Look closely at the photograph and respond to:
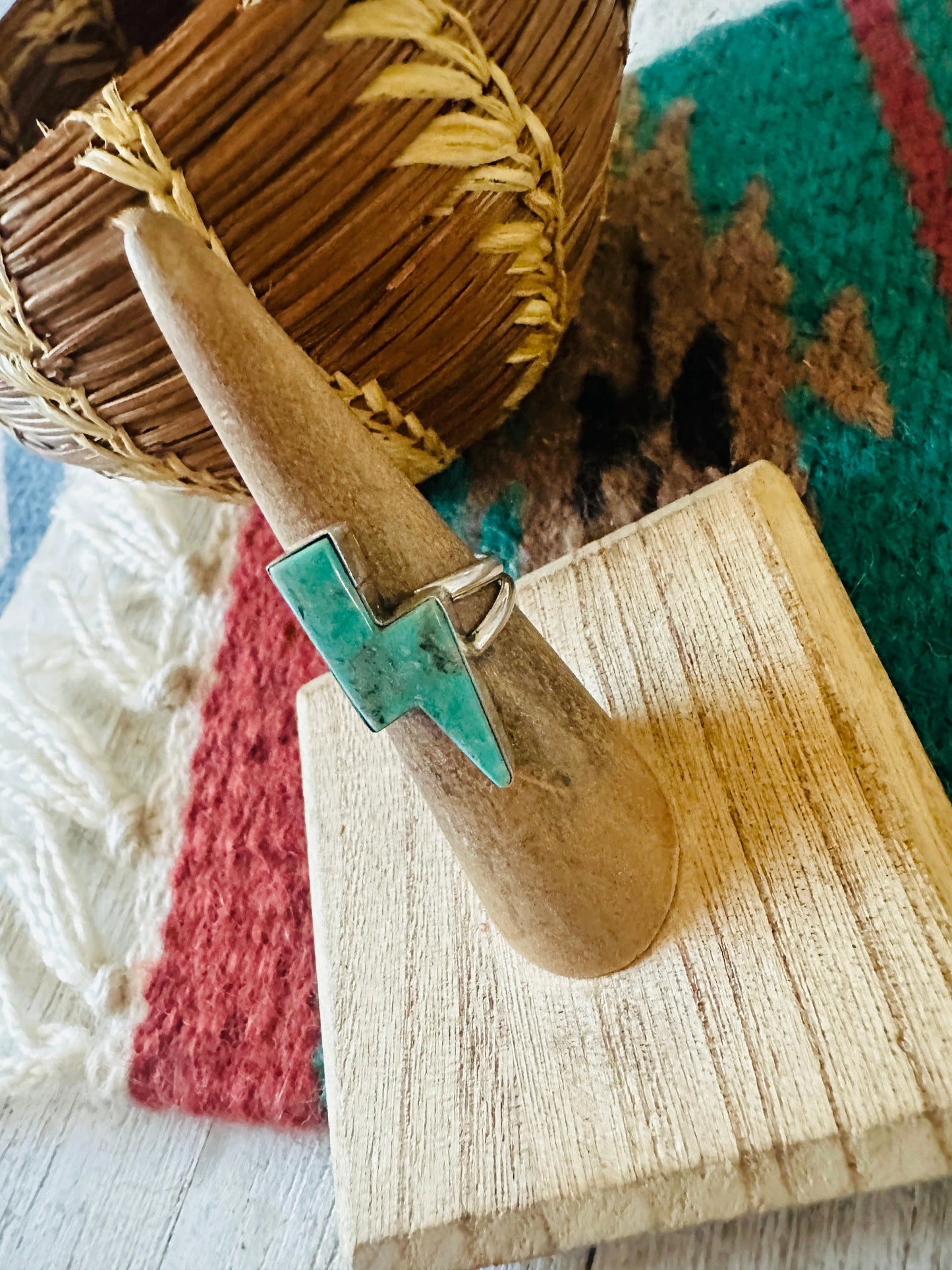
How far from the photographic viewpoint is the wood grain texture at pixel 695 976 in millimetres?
256

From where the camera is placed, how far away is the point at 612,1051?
0.94 ft

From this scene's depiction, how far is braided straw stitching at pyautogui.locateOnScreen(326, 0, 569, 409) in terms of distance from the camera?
0.27 m

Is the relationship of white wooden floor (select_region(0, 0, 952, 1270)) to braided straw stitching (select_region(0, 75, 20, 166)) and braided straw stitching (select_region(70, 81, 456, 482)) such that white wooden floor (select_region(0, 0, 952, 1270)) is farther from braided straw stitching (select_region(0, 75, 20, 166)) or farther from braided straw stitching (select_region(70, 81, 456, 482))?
braided straw stitching (select_region(0, 75, 20, 166))

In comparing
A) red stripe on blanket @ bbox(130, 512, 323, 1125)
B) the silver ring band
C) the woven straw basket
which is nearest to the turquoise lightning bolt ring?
the silver ring band

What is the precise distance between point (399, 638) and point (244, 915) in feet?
0.88

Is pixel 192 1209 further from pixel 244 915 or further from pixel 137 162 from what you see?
pixel 137 162

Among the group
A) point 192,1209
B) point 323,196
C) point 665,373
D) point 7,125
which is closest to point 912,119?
point 665,373

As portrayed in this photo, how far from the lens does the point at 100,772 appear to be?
512 mm

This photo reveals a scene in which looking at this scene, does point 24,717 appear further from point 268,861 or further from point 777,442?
point 777,442

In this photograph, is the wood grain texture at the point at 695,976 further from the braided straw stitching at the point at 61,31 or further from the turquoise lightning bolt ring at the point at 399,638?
the braided straw stitching at the point at 61,31

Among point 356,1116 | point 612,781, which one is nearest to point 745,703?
point 612,781

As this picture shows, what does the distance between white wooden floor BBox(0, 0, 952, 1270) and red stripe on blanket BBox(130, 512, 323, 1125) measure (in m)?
0.02

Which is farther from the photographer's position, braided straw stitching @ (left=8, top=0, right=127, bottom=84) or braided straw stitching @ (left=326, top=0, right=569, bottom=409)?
braided straw stitching @ (left=8, top=0, right=127, bottom=84)

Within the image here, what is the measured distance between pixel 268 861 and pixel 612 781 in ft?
0.74
